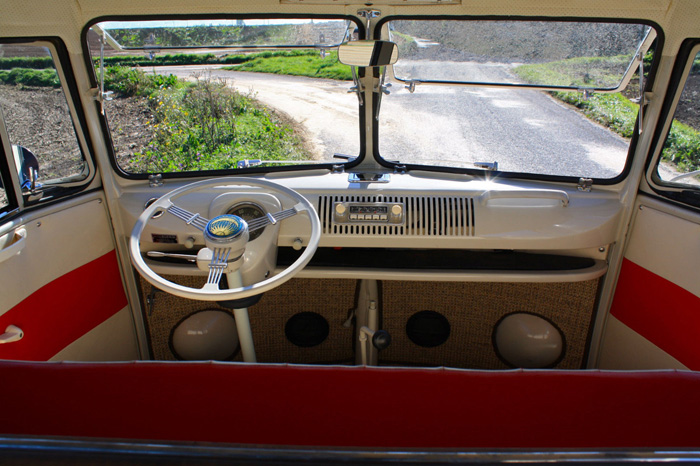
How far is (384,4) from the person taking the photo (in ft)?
7.51

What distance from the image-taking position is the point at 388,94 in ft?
8.44

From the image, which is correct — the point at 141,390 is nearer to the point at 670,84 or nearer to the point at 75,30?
the point at 75,30

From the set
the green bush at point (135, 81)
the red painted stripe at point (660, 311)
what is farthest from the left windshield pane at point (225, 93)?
the red painted stripe at point (660, 311)

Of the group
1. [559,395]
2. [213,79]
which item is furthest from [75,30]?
[559,395]

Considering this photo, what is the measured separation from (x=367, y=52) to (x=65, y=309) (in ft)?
6.23

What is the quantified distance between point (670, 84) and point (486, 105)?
0.80 metres

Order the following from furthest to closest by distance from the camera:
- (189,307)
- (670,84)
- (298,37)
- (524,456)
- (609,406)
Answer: (189,307) < (298,37) < (670,84) < (609,406) < (524,456)

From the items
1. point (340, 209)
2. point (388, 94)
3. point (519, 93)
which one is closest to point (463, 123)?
point (519, 93)

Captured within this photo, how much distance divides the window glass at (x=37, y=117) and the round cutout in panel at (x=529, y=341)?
244 cm

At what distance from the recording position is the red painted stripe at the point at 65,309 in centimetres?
218

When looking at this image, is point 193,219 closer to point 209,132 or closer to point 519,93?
point 209,132

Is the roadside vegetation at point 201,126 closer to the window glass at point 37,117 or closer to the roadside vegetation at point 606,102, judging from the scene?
the window glass at point 37,117

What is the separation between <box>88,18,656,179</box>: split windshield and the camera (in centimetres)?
231

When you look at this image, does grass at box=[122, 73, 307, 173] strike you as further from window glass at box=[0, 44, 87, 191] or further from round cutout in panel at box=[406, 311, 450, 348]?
round cutout in panel at box=[406, 311, 450, 348]
